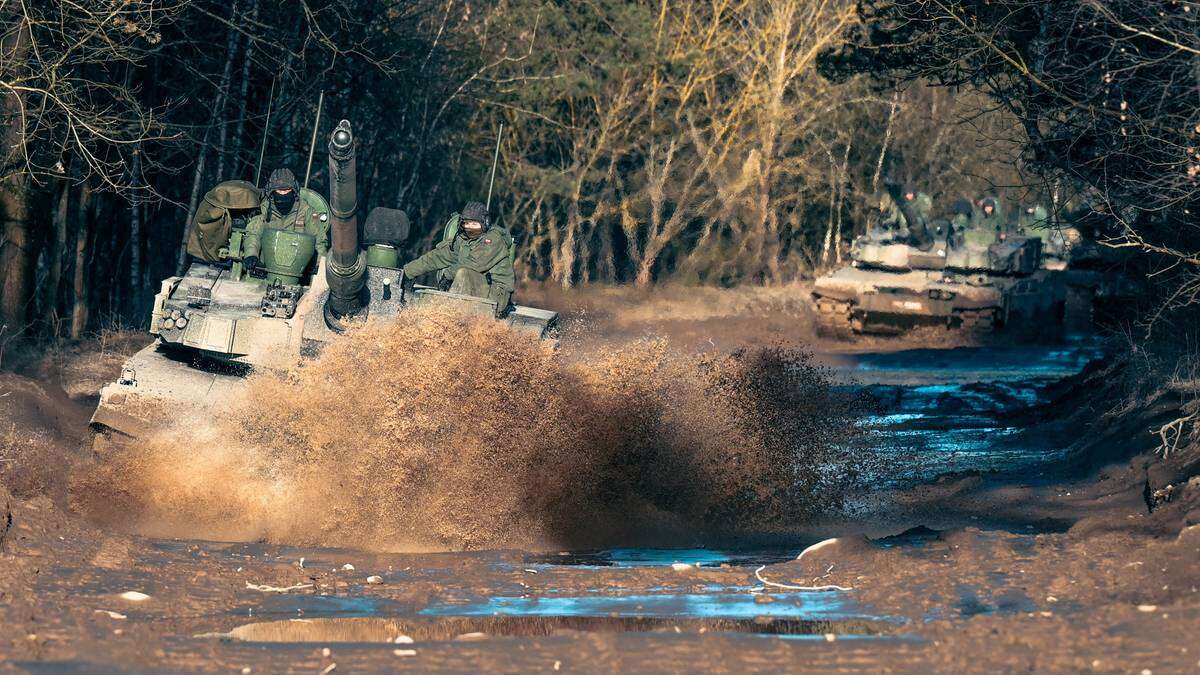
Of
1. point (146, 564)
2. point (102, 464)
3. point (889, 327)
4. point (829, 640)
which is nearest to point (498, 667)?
point (829, 640)

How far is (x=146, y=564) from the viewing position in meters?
10.1

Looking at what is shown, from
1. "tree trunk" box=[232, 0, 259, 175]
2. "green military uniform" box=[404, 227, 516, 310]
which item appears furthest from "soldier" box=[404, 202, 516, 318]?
"tree trunk" box=[232, 0, 259, 175]

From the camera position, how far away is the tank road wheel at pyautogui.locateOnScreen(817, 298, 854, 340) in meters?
30.0

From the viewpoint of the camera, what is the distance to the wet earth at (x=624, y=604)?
7719mm

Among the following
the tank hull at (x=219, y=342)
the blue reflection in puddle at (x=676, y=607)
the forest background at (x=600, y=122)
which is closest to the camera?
the blue reflection in puddle at (x=676, y=607)

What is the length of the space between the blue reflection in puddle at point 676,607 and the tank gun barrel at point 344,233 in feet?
13.8

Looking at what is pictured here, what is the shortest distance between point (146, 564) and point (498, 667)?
3.24 meters

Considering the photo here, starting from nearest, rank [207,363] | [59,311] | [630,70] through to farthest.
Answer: [207,363] → [59,311] → [630,70]

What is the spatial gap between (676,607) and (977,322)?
20956 millimetres

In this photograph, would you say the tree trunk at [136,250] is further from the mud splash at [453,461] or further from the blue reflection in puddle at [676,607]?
the blue reflection in puddle at [676,607]

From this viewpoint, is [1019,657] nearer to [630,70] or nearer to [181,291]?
[181,291]

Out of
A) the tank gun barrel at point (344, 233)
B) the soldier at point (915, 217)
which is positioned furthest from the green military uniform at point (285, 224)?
the soldier at point (915, 217)

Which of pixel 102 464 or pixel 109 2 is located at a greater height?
pixel 109 2

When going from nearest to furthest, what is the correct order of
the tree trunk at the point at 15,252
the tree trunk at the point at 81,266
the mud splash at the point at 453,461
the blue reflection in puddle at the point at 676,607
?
the blue reflection in puddle at the point at 676,607
the mud splash at the point at 453,461
the tree trunk at the point at 15,252
the tree trunk at the point at 81,266
